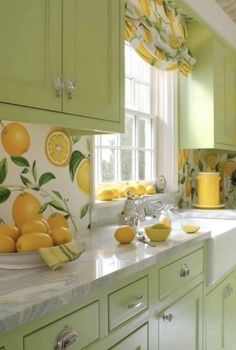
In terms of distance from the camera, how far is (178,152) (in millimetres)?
3070

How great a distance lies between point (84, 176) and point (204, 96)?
142 cm

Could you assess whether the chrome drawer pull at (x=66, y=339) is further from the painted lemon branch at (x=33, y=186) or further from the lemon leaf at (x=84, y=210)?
the lemon leaf at (x=84, y=210)

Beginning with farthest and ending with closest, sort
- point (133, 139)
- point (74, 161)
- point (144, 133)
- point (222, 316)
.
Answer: point (144, 133), point (133, 139), point (222, 316), point (74, 161)

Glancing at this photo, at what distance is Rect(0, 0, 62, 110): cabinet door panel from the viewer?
3.85 ft

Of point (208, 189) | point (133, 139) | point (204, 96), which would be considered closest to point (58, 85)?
point (133, 139)

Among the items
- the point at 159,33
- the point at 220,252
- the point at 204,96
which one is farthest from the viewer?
the point at 204,96

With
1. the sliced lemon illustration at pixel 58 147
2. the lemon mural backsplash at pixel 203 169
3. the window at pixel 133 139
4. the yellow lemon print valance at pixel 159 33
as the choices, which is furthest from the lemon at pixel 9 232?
the lemon mural backsplash at pixel 203 169

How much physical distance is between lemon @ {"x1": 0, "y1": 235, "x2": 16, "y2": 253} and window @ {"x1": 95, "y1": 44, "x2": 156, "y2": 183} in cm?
116

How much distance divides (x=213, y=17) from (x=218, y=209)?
1441 mm

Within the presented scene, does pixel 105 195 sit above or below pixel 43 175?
below

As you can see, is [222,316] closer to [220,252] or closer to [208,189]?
[220,252]

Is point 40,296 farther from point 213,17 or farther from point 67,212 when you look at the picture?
point 213,17

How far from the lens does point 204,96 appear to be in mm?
3010

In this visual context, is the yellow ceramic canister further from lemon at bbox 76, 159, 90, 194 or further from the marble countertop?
the marble countertop
